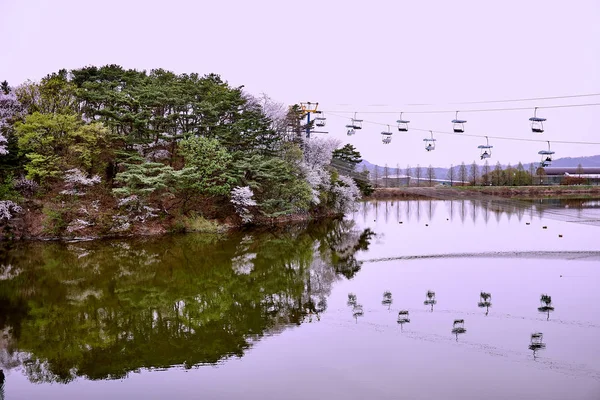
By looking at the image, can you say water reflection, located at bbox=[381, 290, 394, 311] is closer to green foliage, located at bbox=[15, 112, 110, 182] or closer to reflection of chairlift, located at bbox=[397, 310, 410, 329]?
reflection of chairlift, located at bbox=[397, 310, 410, 329]

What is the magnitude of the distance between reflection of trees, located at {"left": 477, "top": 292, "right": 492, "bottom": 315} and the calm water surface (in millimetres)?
218

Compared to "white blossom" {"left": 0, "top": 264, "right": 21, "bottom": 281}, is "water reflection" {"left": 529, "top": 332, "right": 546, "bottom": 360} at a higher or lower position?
lower

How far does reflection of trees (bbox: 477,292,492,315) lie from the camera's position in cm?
1421

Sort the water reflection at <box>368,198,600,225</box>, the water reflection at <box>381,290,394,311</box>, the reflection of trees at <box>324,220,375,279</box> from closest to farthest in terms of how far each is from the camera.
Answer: the water reflection at <box>381,290,394,311</box> → the reflection of trees at <box>324,220,375,279</box> → the water reflection at <box>368,198,600,225</box>

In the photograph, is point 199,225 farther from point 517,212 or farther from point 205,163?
point 517,212

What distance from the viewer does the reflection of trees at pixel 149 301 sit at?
10.8m

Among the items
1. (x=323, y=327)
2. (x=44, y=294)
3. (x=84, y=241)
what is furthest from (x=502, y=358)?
(x=84, y=241)

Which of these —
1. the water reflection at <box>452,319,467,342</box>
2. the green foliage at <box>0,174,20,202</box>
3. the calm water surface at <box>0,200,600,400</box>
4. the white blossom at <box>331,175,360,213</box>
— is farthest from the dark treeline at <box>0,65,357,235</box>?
the water reflection at <box>452,319,467,342</box>

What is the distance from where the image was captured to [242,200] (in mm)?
35188

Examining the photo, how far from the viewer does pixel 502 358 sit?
410 inches

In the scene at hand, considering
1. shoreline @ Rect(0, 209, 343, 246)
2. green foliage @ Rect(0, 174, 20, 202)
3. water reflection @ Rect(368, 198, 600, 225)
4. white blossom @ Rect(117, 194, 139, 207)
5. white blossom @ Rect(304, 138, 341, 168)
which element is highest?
white blossom @ Rect(304, 138, 341, 168)

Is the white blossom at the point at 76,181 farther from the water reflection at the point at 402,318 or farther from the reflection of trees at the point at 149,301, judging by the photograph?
the water reflection at the point at 402,318

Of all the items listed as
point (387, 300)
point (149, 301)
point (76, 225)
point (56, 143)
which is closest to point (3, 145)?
point (56, 143)

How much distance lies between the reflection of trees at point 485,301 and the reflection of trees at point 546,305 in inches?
57.3
